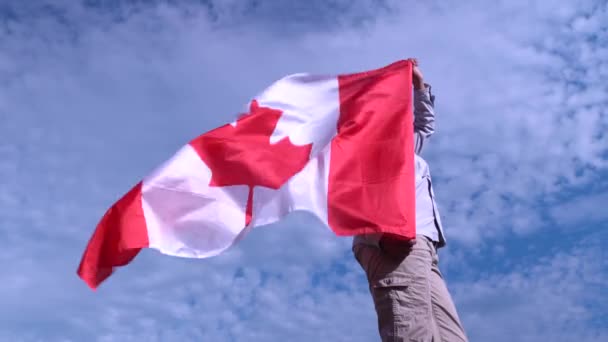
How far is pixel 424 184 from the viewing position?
558cm

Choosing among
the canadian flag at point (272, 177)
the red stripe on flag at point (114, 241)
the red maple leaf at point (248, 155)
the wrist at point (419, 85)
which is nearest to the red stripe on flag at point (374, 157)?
the canadian flag at point (272, 177)

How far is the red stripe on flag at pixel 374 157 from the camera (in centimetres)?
518

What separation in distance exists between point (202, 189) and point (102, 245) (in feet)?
3.14

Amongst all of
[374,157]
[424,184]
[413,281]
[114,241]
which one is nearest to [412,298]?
[413,281]

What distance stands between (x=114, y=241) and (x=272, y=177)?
56.0 inches

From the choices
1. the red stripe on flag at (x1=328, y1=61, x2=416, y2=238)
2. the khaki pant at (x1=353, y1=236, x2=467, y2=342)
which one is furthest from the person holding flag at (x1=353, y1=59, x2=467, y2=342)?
the red stripe on flag at (x1=328, y1=61, x2=416, y2=238)

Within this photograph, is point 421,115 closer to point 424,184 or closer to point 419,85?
point 419,85

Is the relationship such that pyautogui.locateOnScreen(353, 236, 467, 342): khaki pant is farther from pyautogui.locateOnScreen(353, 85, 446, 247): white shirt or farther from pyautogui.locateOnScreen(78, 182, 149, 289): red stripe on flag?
pyautogui.locateOnScreen(78, 182, 149, 289): red stripe on flag

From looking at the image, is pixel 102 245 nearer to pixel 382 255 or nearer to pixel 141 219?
pixel 141 219

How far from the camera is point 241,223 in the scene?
5.91 m

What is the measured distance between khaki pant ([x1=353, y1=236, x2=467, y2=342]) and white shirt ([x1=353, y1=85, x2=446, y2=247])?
13 centimetres

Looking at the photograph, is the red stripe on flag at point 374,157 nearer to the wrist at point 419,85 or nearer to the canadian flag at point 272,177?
the canadian flag at point 272,177

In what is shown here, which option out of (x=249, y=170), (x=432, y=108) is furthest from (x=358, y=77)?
(x=249, y=170)

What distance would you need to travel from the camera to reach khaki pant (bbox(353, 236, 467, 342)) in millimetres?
4770
